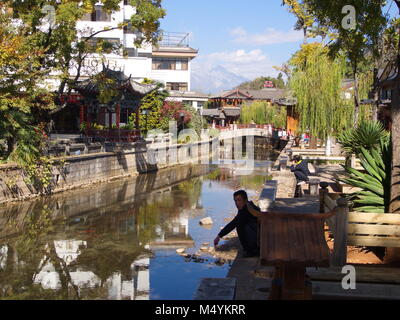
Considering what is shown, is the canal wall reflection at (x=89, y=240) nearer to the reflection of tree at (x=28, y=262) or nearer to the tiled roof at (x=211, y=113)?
the reflection of tree at (x=28, y=262)

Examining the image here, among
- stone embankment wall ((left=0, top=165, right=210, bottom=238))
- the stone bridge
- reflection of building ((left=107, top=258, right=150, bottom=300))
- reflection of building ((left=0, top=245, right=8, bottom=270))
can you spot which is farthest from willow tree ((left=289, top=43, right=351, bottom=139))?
reflection of building ((left=0, top=245, right=8, bottom=270))

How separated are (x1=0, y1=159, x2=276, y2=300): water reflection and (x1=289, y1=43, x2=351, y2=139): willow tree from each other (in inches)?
392

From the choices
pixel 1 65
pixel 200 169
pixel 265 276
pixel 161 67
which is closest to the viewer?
pixel 265 276

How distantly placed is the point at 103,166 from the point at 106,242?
12223 mm

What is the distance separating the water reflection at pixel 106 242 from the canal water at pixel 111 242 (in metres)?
0.02

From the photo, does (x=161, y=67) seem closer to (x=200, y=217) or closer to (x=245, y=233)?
(x=200, y=217)

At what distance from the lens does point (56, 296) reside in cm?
828

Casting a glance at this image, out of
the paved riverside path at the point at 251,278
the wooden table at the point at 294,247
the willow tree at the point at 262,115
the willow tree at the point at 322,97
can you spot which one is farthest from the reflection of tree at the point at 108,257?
the willow tree at the point at 262,115

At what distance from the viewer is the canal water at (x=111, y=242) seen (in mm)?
8711

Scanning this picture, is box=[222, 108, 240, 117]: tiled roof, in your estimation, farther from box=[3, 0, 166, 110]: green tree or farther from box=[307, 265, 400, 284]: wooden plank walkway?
box=[307, 265, 400, 284]: wooden plank walkway

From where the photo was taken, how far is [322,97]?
28906mm

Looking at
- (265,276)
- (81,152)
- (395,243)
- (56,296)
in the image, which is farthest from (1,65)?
(395,243)

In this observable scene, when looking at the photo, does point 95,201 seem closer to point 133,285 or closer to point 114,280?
point 114,280
